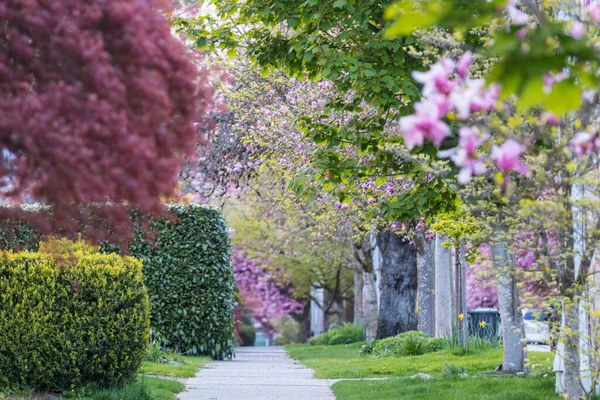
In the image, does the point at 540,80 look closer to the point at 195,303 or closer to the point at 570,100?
the point at 570,100

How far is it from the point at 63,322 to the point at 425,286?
10514mm

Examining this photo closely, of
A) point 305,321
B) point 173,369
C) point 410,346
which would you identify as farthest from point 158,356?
point 305,321

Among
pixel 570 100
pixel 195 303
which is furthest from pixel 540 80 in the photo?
pixel 195 303

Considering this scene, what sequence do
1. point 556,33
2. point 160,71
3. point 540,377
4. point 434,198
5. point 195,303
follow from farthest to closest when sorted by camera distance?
point 195,303 < point 540,377 < point 434,198 < point 160,71 < point 556,33

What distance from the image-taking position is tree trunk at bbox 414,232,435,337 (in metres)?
17.7

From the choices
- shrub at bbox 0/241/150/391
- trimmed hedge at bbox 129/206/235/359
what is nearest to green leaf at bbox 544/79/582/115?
shrub at bbox 0/241/150/391

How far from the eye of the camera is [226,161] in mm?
17094

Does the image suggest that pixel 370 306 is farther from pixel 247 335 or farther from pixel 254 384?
pixel 247 335

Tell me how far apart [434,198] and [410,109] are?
1.14m

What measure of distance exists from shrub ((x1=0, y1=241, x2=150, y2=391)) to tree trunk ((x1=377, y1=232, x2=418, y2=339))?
10499 mm

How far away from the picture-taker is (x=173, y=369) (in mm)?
12250

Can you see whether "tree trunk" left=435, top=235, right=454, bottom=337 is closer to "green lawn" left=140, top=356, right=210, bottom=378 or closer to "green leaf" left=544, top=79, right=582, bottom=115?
"green lawn" left=140, top=356, right=210, bottom=378

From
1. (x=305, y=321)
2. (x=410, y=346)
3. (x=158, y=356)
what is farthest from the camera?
(x=305, y=321)

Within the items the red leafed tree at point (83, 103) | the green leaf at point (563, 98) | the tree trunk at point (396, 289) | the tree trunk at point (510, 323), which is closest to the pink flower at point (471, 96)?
the green leaf at point (563, 98)
